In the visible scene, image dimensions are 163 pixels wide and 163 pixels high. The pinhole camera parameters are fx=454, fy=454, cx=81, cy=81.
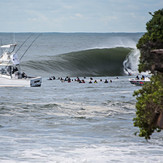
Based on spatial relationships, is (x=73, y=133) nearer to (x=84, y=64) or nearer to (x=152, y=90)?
(x=152, y=90)

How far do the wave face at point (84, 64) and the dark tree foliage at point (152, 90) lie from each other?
72766mm

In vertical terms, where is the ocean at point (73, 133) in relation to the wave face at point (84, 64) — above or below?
below

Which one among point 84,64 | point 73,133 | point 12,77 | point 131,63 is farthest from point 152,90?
point 131,63

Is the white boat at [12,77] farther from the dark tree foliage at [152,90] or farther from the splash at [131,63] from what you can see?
the dark tree foliage at [152,90]

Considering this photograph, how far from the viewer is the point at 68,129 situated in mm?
24812

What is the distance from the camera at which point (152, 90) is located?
15.7 m

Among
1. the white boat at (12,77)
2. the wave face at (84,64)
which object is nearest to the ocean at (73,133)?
the white boat at (12,77)

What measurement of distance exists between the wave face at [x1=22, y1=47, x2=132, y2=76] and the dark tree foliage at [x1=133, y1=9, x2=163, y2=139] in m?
72.8

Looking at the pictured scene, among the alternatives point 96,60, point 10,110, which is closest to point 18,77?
point 10,110

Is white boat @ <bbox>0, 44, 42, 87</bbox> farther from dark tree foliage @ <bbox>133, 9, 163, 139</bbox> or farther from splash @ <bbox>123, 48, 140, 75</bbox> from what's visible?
dark tree foliage @ <bbox>133, 9, 163, 139</bbox>

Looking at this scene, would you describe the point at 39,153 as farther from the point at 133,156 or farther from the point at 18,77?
the point at 18,77

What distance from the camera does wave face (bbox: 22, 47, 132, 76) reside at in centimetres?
9456

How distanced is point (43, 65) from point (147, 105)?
82921 millimetres

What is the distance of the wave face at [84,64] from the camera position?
94562mm
